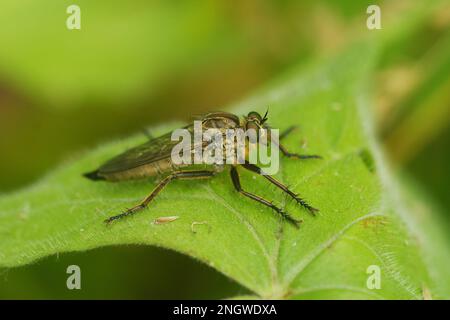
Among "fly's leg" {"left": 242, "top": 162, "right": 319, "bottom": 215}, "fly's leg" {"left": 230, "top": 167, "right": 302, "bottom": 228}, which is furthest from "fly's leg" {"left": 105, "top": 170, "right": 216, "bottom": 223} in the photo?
"fly's leg" {"left": 242, "top": 162, "right": 319, "bottom": 215}

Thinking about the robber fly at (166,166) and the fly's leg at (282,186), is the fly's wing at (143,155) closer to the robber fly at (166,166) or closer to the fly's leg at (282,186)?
the robber fly at (166,166)

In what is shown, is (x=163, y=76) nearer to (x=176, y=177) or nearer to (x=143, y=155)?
(x=143, y=155)

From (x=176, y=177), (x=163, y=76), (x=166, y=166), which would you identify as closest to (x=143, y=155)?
(x=166, y=166)

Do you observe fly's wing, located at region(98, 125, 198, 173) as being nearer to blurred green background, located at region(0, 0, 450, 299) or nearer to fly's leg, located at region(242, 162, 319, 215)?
fly's leg, located at region(242, 162, 319, 215)

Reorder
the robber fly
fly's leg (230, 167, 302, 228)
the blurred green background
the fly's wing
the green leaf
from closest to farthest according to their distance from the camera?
the green leaf → fly's leg (230, 167, 302, 228) → the robber fly → the fly's wing → the blurred green background

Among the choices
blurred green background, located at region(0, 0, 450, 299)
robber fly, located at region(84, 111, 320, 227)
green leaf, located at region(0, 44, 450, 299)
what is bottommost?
green leaf, located at region(0, 44, 450, 299)

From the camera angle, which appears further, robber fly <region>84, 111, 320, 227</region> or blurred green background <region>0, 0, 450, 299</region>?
blurred green background <region>0, 0, 450, 299</region>

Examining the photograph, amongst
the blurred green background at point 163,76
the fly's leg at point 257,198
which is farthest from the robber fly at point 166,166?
the blurred green background at point 163,76
